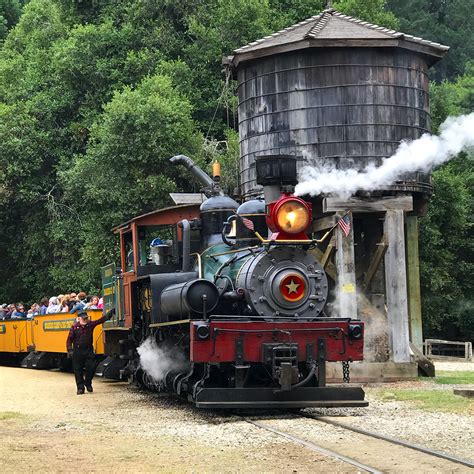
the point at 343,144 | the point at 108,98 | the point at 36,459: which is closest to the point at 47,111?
the point at 108,98

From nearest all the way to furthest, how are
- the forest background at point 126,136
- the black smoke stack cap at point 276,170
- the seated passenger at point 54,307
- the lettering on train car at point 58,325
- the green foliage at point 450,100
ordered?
the black smoke stack cap at point 276,170 → the lettering on train car at point 58,325 → the seated passenger at point 54,307 → the forest background at point 126,136 → the green foliage at point 450,100

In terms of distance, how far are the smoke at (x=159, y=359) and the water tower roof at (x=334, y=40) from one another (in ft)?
20.2

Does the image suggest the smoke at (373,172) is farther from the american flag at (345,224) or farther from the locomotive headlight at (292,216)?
the locomotive headlight at (292,216)

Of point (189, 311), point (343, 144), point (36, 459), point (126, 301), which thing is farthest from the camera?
point (343, 144)

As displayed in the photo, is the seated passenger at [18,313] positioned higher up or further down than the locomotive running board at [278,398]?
higher up

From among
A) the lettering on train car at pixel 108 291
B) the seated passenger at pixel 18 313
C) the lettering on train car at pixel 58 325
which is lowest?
the lettering on train car at pixel 58 325

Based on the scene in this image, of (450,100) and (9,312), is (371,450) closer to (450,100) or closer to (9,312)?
(9,312)

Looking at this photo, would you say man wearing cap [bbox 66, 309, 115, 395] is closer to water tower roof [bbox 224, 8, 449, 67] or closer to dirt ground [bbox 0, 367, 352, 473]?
dirt ground [bbox 0, 367, 352, 473]

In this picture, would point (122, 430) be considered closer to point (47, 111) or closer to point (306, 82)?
point (306, 82)

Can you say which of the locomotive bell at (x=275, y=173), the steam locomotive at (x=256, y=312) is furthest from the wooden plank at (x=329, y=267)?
the locomotive bell at (x=275, y=173)

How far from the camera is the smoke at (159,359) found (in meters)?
13.4

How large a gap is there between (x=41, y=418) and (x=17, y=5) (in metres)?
40.9

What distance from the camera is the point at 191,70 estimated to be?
1201 inches

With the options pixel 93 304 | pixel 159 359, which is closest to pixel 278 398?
pixel 159 359
